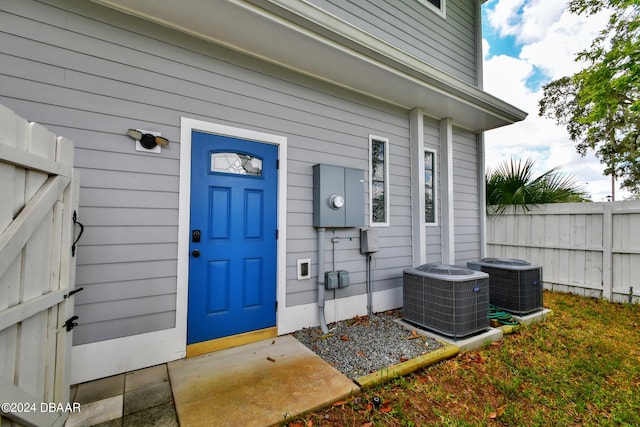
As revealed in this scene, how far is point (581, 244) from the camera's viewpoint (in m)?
4.65

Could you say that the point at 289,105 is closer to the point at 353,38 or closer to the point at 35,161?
the point at 353,38

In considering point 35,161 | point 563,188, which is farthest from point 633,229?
point 35,161

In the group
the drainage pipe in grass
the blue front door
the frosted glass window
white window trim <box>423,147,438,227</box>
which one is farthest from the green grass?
the frosted glass window

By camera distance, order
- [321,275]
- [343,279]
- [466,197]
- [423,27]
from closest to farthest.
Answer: [321,275] → [343,279] → [423,27] → [466,197]

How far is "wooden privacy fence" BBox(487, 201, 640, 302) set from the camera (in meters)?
4.17

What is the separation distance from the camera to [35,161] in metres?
1.30

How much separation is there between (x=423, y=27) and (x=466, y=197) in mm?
2966

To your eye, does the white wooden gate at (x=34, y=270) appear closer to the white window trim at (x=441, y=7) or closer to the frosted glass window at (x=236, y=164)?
the frosted glass window at (x=236, y=164)

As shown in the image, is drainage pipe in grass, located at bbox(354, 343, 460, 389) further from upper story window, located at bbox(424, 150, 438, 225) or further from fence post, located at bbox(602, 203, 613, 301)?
fence post, located at bbox(602, 203, 613, 301)

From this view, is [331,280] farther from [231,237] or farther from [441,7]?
[441,7]

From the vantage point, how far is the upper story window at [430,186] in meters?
4.45

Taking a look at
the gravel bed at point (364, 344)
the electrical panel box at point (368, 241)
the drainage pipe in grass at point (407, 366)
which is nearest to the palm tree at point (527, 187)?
the electrical panel box at point (368, 241)

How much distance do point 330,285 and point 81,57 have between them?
3.18 meters

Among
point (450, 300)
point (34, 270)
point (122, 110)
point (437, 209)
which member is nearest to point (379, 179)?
point (437, 209)
